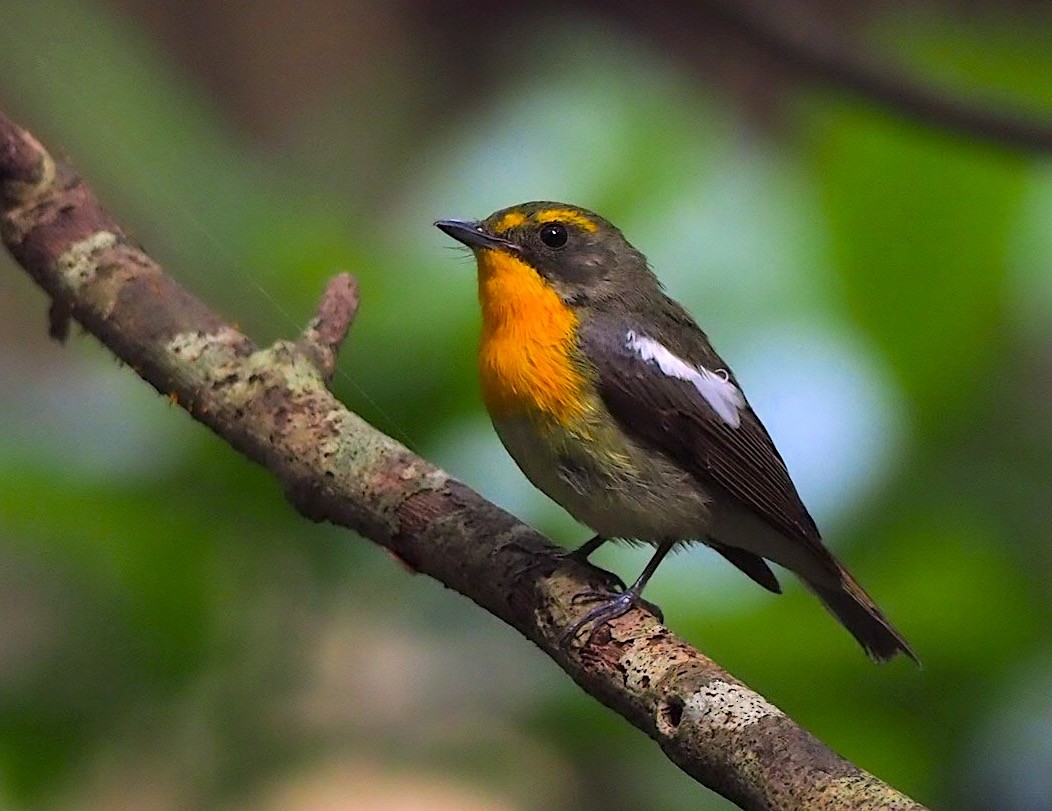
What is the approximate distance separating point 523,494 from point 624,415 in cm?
52

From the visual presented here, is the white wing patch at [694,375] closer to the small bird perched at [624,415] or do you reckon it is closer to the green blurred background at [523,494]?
the small bird perched at [624,415]

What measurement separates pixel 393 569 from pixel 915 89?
5.12ft

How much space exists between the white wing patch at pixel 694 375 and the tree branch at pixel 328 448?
16.9 inches

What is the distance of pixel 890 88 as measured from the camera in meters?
2.88

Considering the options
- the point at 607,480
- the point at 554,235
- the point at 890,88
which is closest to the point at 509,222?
the point at 554,235

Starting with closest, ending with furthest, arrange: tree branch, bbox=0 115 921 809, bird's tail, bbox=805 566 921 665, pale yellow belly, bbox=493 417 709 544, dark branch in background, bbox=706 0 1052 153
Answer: tree branch, bbox=0 115 921 809
pale yellow belly, bbox=493 417 709 544
bird's tail, bbox=805 566 921 665
dark branch in background, bbox=706 0 1052 153

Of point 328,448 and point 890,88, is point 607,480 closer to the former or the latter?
point 328,448

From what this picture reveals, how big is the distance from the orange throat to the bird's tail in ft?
2.08

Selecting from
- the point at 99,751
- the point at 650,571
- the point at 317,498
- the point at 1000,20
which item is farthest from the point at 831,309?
the point at 1000,20

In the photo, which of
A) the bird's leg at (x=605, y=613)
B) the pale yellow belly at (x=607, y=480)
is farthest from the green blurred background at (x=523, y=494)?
the bird's leg at (x=605, y=613)

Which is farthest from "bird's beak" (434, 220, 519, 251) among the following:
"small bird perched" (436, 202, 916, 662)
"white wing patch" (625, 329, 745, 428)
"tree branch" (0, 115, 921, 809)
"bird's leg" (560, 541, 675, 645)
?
"bird's leg" (560, 541, 675, 645)

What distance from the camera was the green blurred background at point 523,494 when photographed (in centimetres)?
248

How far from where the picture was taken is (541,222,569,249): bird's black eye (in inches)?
104

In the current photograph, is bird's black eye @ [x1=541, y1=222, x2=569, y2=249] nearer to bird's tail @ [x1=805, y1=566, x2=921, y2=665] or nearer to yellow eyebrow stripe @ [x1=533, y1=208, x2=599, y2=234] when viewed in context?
yellow eyebrow stripe @ [x1=533, y1=208, x2=599, y2=234]
